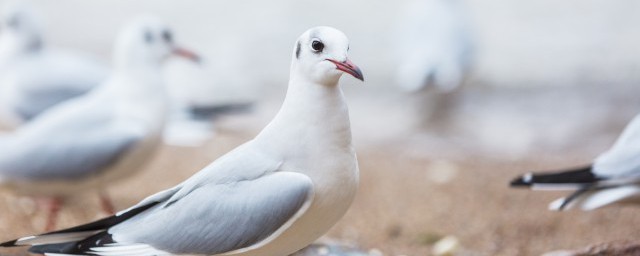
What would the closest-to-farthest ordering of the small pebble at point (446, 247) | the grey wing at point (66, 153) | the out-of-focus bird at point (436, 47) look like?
the small pebble at point (446, 247) → the grey wing at point (66, 153) → the out-of-focus bird at point (436, 47)

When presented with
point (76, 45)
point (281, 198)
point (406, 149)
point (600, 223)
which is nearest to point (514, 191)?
point (600, 223)

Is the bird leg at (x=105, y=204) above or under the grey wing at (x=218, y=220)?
above

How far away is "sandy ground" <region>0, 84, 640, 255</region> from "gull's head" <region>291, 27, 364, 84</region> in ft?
4.19

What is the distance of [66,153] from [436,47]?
134 inches

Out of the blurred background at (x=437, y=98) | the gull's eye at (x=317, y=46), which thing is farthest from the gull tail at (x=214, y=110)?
the gull's eye at (x=317, y=46)

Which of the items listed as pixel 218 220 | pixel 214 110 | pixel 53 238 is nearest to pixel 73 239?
pixel 53 238

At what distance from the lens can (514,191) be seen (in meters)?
5.15

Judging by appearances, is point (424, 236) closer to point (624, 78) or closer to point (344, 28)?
point (624, 78)

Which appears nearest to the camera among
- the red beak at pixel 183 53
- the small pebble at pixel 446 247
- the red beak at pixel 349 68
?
the red beak at pixel 349 68

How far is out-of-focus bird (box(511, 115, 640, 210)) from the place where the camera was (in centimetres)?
338

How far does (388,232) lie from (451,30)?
9.58ft

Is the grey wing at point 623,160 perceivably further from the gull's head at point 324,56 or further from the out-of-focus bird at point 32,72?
the out-of-focus bird at point 32,72

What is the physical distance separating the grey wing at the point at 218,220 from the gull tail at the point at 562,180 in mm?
1154

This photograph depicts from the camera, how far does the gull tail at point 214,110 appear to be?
17.4 feet
